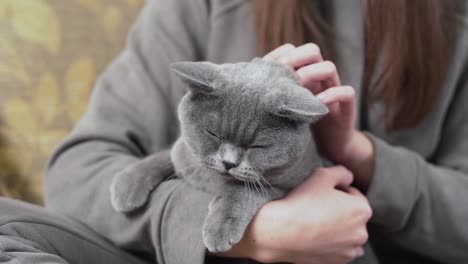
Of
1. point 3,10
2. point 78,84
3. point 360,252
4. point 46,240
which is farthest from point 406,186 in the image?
point 3,10

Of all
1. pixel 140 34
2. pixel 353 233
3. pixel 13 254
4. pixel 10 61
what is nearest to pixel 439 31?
pixel 353 233

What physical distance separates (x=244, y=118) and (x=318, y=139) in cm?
26

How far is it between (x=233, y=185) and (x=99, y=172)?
0.89ft

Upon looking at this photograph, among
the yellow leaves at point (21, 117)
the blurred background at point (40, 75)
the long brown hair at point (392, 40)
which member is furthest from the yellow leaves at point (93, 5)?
the long brown hair at point (392, 40)

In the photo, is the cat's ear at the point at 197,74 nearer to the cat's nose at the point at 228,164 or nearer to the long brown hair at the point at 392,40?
the cat's nose at the point at 228,164

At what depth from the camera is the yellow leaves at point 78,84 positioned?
1.10 meters

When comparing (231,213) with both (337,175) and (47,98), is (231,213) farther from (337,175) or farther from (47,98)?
(47,98)

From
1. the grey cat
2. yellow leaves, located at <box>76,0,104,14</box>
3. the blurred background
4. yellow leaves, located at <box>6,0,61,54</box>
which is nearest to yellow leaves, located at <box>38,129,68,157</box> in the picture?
the blurred background

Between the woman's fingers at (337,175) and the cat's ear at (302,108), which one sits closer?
the cat's ear at (302,108)

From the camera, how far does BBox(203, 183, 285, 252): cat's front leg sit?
2.06 feet

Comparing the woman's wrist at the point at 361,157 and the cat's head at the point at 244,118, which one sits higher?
the cat's head at the point at 244,118

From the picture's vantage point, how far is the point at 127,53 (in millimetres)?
958

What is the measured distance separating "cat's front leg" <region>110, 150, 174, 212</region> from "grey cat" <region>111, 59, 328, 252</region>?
10 cm

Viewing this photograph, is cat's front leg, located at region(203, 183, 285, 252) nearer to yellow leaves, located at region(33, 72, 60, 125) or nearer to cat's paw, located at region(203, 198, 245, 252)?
cat's paw, located at region(203, 198, 245, 252)
